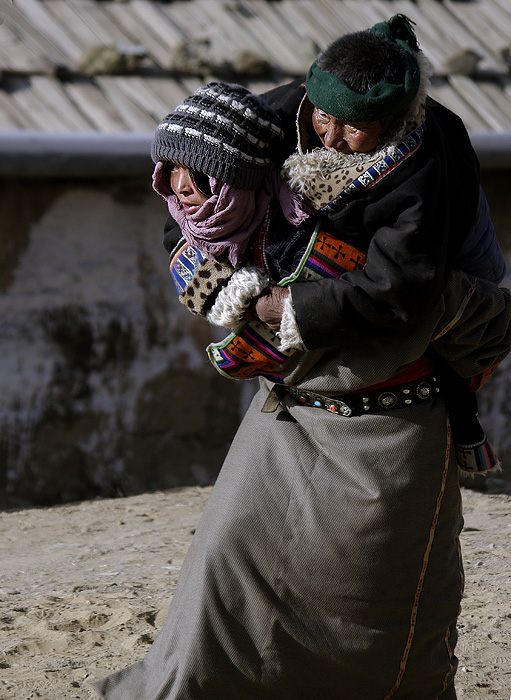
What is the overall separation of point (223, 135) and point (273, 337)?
48 centimetres

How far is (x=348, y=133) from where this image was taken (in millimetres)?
1879

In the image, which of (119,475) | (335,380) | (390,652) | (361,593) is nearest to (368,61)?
(335,380)

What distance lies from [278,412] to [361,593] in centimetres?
49

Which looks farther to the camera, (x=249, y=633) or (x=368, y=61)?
(x=249, y=633)

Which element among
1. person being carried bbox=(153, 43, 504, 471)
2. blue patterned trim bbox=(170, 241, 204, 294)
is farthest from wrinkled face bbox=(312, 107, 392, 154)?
blue patterned trim bbox=(170, 241, 204, 294)

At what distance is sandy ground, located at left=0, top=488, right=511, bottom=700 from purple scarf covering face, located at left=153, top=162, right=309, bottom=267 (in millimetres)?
1598

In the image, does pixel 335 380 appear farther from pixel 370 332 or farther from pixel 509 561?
pixel 509 561

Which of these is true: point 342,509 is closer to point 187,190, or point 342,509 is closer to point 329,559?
point 329,559

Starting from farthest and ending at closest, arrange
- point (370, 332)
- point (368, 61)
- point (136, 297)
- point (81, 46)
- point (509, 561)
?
1. point (81, 46)
2. point (136, 297)
3. point (509, 561)
4. point (370, 332)
5. point (368, 61)

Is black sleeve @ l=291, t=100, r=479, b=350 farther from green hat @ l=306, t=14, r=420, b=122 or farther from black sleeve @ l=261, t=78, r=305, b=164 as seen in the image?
black sleeve @ l=261, t=78, r=305, b=164

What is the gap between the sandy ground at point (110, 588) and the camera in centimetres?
295

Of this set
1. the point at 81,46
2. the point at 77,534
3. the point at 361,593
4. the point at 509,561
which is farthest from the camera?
the point at 81,46

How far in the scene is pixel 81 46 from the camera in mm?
5125

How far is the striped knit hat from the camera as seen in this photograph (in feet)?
6.15
